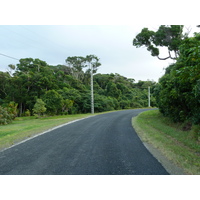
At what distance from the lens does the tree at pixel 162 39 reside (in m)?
15.4

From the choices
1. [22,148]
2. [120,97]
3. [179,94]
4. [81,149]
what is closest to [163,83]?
[179,94]

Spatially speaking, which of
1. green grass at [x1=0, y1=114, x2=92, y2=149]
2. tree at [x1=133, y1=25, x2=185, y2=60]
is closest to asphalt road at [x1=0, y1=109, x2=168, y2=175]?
green grass at [x1=0, y1=114, x2=92, y2=149]

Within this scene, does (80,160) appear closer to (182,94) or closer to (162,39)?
(182,94)

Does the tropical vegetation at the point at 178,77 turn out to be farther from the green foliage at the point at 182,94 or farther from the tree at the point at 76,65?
the tree at the point at 76,65

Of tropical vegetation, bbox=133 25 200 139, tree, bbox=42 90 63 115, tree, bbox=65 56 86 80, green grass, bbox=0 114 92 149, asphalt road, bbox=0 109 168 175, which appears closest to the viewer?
asphalt road, bbox=0 109 168 175

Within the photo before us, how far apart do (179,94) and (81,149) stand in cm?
605

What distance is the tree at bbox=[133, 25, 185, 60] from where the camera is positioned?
50.6ft

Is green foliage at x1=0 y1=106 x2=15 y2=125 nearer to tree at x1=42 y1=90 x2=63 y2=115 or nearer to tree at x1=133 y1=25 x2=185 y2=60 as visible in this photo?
tree at x1=42 y1=90 x2=63 y2=115

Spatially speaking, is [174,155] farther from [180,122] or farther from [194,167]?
[180,122]

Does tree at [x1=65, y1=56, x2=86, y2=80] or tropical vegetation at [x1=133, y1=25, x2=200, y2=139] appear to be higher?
tree at [x1=65, y1=56, x2=86, y2=80]

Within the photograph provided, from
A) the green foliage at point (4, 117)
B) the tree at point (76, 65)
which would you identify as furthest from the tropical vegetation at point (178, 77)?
the tree at point (76, 65)

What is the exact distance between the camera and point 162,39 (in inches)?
656

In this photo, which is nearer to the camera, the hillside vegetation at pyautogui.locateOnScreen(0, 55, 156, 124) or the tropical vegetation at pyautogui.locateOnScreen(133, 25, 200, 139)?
the tropical vegetation at pyautogui.locateOnScreen(133, 25, 200, 139)

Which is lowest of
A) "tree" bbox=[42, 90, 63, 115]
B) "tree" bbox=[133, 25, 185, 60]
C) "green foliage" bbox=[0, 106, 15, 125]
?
"green foliage" bbox=[0, 106, 15, 125]
